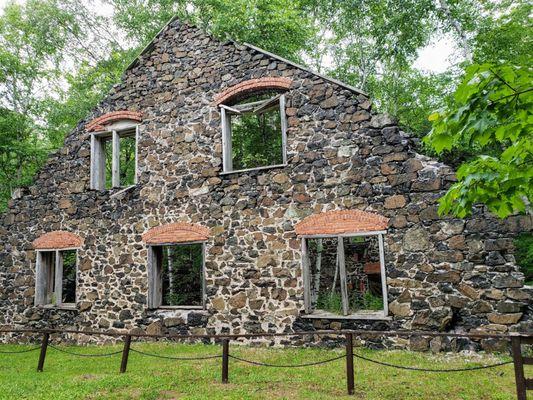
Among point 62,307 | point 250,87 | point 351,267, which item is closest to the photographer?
point 250,87

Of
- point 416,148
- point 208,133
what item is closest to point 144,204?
point 208,133

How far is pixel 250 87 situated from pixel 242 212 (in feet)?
9.06

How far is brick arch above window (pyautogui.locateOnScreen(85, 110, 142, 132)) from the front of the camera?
10.2m

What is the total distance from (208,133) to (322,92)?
9.09ft

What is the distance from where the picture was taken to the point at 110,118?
10.5 metres

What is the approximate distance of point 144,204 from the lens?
9742 mm

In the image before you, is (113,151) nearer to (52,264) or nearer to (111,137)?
(111,137)

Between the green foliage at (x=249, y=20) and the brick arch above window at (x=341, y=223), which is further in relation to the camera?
the green foliage at (x=249, y=20)

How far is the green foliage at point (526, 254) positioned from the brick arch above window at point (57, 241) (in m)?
11.9

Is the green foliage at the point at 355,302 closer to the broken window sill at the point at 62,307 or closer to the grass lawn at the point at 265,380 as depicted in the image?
the grass lawn at the point at 265,380

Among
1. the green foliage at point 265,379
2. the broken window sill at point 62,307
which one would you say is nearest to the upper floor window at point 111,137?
the broken window sill at point 62,307

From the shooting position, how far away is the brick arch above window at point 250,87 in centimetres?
867

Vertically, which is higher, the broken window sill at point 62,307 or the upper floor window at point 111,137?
the upper floor window at point 111,137

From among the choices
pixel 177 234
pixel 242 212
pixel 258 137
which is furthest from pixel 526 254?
pixel 177 234
